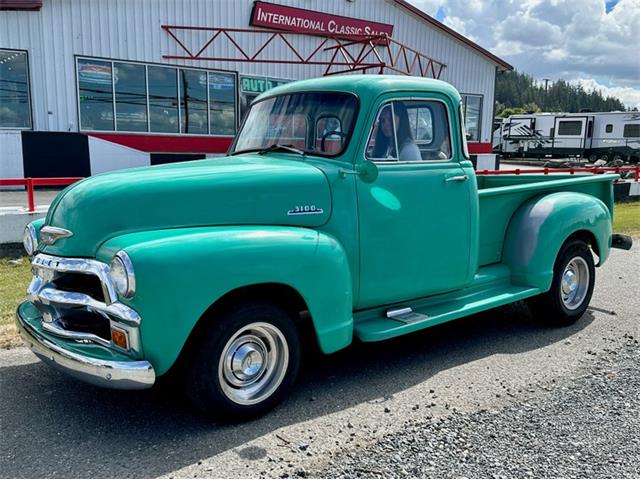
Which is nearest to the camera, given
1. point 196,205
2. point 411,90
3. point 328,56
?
point 196,205

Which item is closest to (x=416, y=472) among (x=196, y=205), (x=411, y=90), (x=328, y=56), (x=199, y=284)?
(x=199, y=284)

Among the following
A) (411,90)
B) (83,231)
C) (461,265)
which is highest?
(411,90)

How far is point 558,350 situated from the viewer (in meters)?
4.82

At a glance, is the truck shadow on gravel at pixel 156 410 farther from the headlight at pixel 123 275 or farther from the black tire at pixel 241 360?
the headlight at pixel 123 275

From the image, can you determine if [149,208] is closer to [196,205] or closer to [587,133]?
[196,205]

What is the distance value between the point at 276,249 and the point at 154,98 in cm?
1298

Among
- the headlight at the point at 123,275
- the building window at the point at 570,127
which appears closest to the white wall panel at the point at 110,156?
the headlight at the point at 123,275

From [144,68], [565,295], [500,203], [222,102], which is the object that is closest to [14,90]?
[144,68]

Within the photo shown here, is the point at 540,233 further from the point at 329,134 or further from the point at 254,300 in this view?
the point at 254,300

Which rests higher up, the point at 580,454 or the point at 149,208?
the point at 149,208

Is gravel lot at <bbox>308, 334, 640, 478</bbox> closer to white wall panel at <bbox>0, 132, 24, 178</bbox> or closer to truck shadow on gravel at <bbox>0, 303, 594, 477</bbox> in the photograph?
truck shadow on gravel at <bbox>0, 303, 594, 477</bbox>

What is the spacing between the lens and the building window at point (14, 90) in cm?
1284

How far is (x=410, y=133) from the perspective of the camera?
4.37 meters

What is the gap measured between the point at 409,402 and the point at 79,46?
12.9 meters
